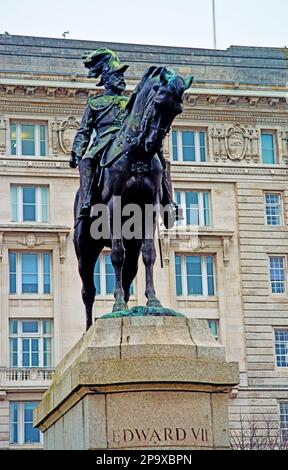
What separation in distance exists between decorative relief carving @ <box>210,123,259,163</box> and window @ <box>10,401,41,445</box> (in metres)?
15.3

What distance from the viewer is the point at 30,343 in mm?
50875

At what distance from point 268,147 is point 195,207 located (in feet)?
18.2

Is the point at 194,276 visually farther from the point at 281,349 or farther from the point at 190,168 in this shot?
the point at 281,349

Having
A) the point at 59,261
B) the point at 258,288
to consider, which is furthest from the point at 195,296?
the point at 59,261

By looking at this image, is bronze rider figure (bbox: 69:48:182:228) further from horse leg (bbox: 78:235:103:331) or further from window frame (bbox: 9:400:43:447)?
window frame (bbox: 9:400:43:447)

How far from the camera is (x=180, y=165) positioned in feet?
179

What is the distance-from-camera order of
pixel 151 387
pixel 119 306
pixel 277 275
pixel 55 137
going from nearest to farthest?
pixel 151 387, pixel 119 306, pixel 55 137, pixel 277 275

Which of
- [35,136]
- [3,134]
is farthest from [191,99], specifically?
[3,134]

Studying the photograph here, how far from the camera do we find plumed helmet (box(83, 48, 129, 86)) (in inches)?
683

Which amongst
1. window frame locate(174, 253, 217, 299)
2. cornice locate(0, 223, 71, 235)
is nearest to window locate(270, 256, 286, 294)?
window frame locate(174, 253, 217, 299)

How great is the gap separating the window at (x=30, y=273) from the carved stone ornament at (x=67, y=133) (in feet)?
17.4

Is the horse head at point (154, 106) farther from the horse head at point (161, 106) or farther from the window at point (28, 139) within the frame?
the window at point (28, 139)
